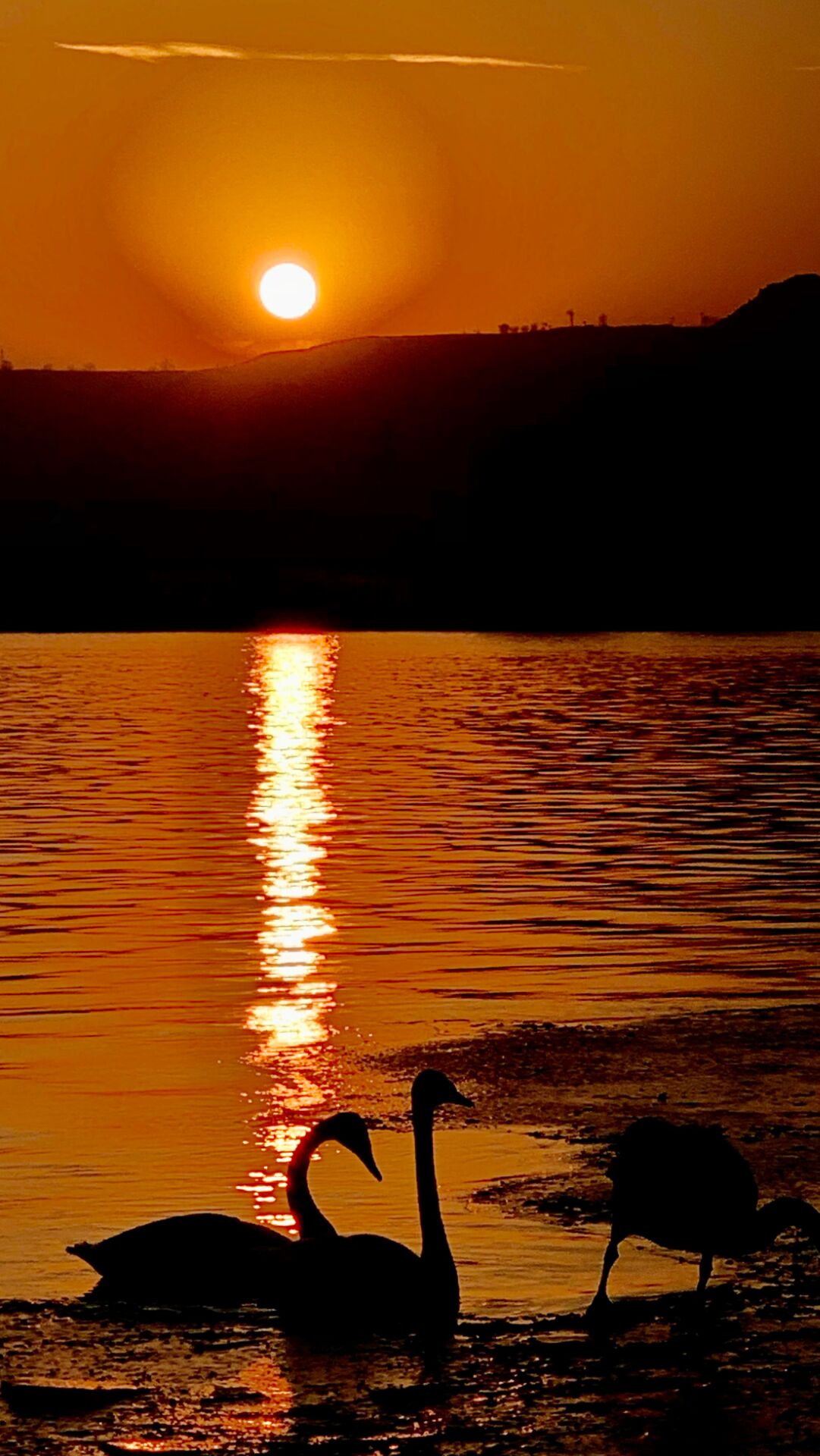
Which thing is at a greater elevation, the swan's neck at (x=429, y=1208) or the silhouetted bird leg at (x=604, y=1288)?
the swan's neck at (x=429, y=1208)

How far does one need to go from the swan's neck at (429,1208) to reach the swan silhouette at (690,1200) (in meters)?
0.71

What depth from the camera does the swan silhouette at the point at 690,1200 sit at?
11.5 m

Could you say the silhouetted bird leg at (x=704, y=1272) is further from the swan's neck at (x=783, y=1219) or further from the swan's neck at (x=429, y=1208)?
the swan's neck at (x=429, y=1208)

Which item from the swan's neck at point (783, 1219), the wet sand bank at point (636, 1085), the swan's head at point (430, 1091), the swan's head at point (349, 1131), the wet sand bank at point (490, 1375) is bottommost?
the wet sand bank at point (490, 1375)

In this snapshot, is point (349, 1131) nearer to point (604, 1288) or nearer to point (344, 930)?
point (604, 1288)

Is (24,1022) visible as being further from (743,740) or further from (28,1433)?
(743,740)

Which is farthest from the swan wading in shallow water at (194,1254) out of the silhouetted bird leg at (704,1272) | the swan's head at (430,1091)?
the silhouetted bird leg at (704,1272)

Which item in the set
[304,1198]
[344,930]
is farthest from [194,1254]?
[344,930]

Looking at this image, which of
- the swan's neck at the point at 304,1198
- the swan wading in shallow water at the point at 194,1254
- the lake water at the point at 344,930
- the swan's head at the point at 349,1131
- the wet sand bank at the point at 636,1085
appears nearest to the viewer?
the swan wading in shallow water at the point at 194,1254

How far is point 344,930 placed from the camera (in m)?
26.4

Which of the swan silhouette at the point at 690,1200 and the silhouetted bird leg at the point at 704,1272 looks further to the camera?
the silhouetted bird leg at the point at 704,1272

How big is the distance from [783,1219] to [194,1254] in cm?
271

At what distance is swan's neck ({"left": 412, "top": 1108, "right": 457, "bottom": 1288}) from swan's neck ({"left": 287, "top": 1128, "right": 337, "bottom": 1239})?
20.6 inches

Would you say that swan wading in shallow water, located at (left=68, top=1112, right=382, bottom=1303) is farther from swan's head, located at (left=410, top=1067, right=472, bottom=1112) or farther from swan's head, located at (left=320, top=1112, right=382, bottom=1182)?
swan's head, located at (left=410, top=1067, right=472, bottom=1112)
